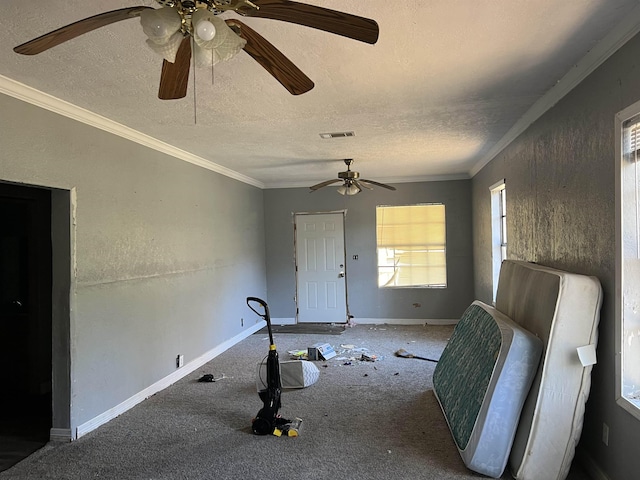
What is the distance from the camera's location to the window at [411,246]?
6750 millimetres

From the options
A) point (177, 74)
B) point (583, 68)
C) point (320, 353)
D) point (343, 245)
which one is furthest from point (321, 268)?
point (177, 74)

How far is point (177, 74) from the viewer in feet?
5.51

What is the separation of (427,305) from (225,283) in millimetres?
3324

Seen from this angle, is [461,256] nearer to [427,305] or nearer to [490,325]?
[427,305]

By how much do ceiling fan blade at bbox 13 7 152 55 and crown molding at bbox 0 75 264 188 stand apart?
1.40 m

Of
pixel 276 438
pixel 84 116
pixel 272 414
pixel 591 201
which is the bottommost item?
pixel 276 438

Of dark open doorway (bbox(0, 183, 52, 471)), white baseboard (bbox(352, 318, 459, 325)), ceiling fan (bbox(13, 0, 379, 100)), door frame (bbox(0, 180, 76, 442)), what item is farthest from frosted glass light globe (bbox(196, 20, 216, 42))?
white baseboard (bbox(352, 318, 459, 325))

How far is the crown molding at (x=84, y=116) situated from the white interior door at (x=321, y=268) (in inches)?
102

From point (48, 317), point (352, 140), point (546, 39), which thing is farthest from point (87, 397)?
point (546, 39)

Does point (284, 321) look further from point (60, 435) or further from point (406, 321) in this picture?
point (60, 435)

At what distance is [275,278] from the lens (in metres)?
7.20

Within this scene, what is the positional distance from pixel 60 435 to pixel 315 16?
11.0 ft

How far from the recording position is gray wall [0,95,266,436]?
9.41ft

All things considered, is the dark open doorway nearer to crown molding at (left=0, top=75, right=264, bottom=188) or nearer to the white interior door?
crown molding at (left=0, top=75, right=264, bottom=188)
